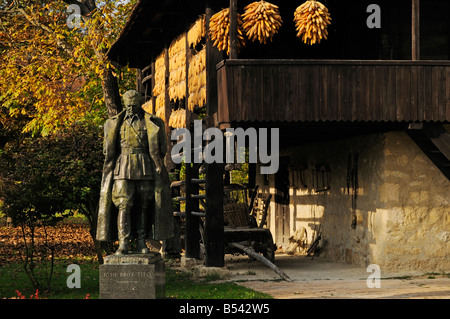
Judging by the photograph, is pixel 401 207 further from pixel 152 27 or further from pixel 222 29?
pixel 152 27

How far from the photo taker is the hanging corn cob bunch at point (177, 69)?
16.9 meters

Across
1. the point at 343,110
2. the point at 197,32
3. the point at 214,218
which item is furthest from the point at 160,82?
the point at 343,110

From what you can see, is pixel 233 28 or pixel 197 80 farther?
pixel 197 80

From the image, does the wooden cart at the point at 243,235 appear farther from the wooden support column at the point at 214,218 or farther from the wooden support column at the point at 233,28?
the wooden support column at the point at 233,28

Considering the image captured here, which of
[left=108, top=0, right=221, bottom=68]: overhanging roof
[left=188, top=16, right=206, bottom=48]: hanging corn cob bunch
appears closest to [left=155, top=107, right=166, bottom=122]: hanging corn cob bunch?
[left=108, top=0, right=221, bottom=68]: overhanging roof

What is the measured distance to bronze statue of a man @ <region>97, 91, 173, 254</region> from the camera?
9.60 m

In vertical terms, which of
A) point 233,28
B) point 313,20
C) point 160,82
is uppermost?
point 313,20

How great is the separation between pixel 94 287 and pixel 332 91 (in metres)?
5.72

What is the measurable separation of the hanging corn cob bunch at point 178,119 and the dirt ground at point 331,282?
333 cm

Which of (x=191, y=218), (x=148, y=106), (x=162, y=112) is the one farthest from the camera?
(x=148, y=106)

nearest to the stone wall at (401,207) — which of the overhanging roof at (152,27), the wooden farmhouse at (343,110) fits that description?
the wooden farmhouse at (343,110)

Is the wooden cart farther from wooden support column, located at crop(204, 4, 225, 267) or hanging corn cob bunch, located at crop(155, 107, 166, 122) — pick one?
hanging corn cob bunch, located at crop(155, 107, 166, 122)

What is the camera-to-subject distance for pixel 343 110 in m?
13.4

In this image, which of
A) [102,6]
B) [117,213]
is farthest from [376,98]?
[102,6]
